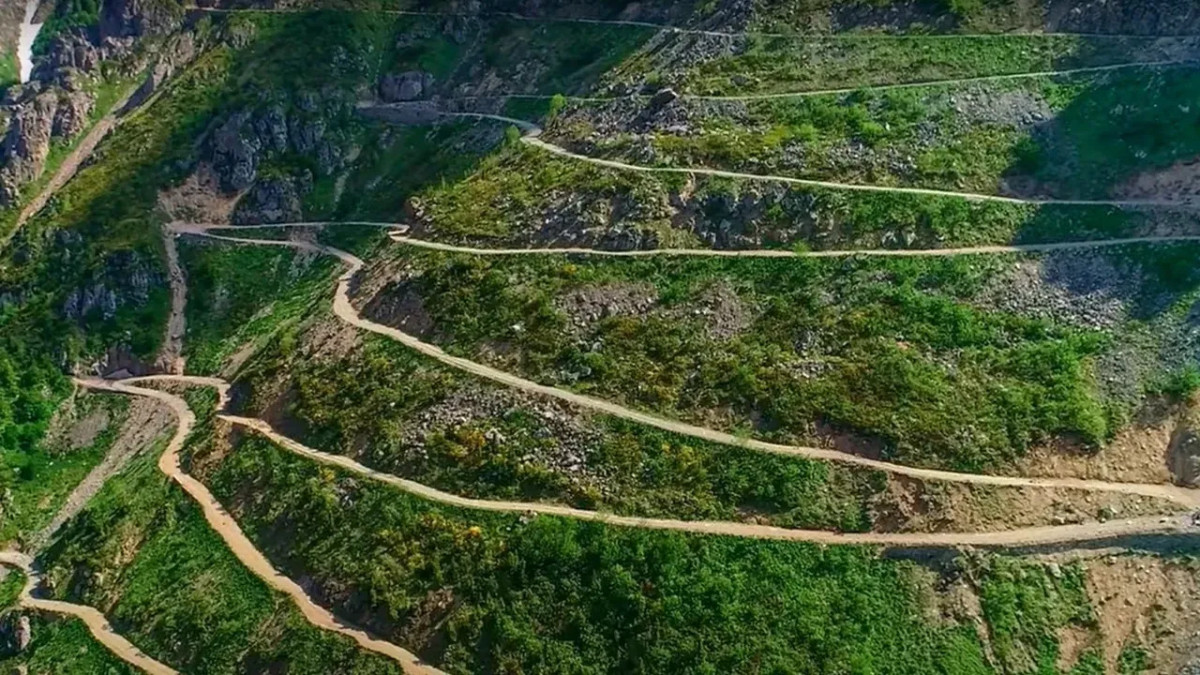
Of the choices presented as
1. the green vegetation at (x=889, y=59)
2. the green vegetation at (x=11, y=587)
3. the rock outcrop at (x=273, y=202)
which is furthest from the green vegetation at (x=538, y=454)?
the rock outcrop at (x=273, y=202)

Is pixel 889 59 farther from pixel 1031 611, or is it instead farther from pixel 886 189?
pixel 1031 611

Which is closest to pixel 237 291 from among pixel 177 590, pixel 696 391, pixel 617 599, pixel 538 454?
pixel 177 590

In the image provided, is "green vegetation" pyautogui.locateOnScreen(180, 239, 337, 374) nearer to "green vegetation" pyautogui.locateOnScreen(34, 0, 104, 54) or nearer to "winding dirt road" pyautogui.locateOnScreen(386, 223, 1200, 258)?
"winding dirt road" pyautogui.locateOnScreen(386, 223, 1200, 258)

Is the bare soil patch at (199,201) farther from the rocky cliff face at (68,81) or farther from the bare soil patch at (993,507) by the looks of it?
the bare soil patch at (993,507)

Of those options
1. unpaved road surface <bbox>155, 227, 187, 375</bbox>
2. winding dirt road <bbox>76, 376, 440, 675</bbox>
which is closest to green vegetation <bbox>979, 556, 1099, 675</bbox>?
winding dirt road <bbox>76, 376, 440, 675</bbox>

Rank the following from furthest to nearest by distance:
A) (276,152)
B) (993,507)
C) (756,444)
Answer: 1. (276,152)
2. (756,444)
3. (993,507)

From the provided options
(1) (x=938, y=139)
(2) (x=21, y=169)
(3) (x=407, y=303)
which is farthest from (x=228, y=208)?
(1) (x=938, y=139)
